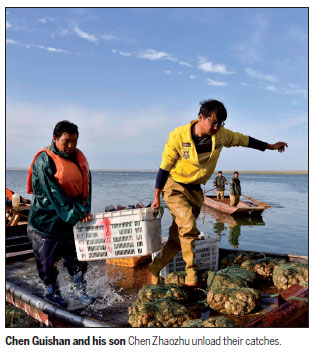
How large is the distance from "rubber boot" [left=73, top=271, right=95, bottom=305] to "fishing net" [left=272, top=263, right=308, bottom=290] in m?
2.60

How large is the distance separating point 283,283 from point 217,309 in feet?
3.87

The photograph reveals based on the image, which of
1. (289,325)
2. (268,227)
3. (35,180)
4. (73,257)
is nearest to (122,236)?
(73,257)

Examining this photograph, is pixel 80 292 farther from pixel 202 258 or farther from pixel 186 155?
pixel 186 155

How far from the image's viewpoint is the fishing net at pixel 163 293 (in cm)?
386

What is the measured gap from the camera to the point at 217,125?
3787 mm

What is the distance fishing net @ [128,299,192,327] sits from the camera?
3.28 metres

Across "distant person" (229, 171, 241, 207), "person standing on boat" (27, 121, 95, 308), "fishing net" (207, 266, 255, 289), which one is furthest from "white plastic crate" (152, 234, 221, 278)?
"distant person" (229, 171, 241, 207)

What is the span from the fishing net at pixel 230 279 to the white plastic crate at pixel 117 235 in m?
1.00

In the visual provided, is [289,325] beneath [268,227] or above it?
above

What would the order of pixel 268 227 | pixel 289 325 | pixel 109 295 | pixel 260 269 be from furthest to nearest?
pixel 268 227
pixel 260 269
pixel 109 295
pixel 289 325

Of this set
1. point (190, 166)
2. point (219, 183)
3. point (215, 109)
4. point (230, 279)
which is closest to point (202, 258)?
point (230, 279)

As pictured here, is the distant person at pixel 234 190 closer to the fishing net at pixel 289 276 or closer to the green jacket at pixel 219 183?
the green jacket at pixel 219 183

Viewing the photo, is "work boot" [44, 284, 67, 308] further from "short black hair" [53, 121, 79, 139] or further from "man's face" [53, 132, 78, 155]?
"short black hair" [53, 121, 79, 139]

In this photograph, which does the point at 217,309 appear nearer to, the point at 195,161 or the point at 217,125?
the point at 195,161
